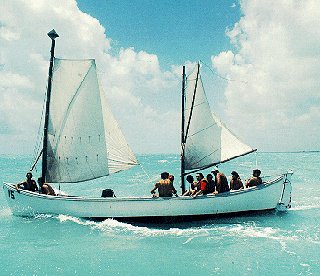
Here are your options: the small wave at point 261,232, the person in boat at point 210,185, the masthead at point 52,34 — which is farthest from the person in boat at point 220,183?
the masthead at point 52,34

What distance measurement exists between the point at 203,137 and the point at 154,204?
5675 millimetres

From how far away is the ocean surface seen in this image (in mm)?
10906

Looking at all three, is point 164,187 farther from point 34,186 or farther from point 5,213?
point 5,213

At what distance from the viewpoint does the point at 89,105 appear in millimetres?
17953

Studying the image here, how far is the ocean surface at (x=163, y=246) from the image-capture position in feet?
35.8

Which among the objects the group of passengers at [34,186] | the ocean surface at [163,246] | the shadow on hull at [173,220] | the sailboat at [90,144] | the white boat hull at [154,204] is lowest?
the ocean surface at [163,246]

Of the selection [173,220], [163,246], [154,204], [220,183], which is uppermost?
[220,183]

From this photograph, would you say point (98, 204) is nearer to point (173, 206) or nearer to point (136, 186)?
point (173, 206)

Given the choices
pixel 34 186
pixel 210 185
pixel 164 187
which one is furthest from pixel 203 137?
pixel 34 186

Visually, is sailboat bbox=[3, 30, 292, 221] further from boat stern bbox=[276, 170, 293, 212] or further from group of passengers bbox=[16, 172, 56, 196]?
group of passengers bbox=[16, 172, 56, 196]

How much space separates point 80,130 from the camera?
1794 centimetres

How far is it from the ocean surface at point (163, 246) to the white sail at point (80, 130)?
3.13 m

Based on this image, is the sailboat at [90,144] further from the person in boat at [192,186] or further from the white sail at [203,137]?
the person in boat at [192,186]

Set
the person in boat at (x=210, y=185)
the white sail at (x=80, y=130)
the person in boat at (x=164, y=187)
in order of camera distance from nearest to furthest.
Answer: the person in boat at (x=164, y=187)
the person in boat at (x=210, y=185)
the white sail at (x=80, y=130)
